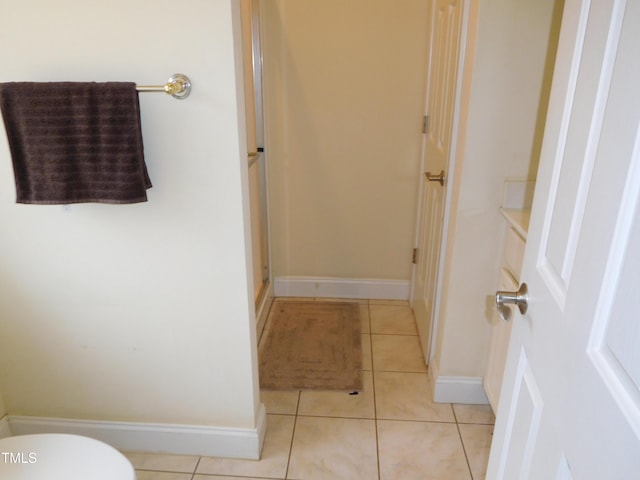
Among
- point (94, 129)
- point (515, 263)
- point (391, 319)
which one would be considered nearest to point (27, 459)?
point (94, 129)

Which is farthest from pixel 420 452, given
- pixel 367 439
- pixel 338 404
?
pixel 338 404

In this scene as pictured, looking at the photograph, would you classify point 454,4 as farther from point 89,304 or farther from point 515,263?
point 89,304

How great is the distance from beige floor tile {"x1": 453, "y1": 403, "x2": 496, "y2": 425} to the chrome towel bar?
1.71m

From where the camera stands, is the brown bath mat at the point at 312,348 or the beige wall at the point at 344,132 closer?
the brown bath mat at the point at 312,348

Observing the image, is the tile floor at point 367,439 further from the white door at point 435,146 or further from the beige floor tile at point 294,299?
the beige floor tile at point 294,299

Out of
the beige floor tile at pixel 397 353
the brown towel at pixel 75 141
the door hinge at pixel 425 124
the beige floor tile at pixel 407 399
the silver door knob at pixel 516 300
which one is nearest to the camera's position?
the silver door knob at pixel 516 300

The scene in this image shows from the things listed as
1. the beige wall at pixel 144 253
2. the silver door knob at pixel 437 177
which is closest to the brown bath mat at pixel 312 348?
the beige wall at pixel 144 253

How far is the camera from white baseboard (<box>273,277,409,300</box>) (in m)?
3.04

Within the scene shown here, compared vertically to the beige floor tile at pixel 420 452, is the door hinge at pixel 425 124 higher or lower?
higher

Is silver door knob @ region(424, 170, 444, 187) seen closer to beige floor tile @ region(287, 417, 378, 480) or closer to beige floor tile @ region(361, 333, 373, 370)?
beige floor tile @ region(361, 333, 373, 370)

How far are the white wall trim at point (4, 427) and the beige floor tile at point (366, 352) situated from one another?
1.55 meters

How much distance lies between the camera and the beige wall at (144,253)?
4.42ft

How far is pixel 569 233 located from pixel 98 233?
1394 mm

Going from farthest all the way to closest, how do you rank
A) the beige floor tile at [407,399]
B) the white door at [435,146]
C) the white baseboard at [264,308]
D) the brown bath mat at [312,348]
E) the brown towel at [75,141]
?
the white baseboard at [264,308], the brown bath mat at [312,348], the beige floor tile at [407,399], the white door at [435,146], the brown towel at [75,141]
